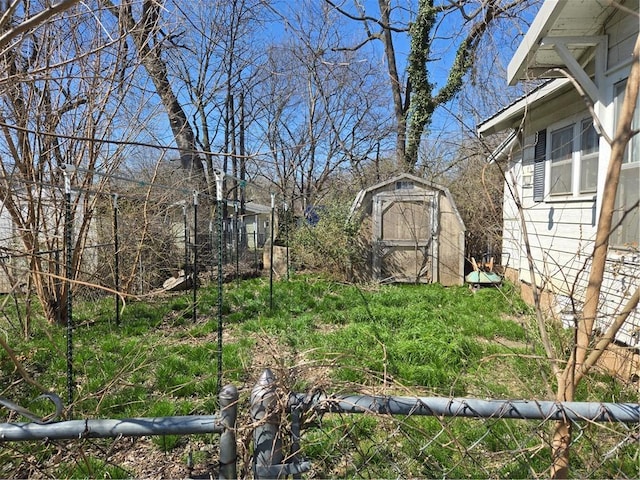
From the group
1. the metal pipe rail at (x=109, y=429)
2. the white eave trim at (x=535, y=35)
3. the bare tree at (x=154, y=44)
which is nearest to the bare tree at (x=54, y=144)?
the bare tree at (x=154, y=44)

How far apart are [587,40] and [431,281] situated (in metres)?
5.97

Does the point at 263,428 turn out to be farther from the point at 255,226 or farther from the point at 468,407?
the point at 255,226

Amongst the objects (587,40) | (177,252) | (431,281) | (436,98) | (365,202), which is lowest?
(431,281)

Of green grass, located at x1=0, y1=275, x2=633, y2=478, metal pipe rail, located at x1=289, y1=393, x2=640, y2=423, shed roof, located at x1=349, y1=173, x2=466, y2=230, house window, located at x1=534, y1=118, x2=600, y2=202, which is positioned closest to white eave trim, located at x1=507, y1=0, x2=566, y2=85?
house window, located at x1=534, y1=118, x2=600, y2=202

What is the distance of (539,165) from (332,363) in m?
6.39

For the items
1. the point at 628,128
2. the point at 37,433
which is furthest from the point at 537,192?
the point at 37,433

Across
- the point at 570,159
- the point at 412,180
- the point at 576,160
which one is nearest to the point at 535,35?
the point at 576,160

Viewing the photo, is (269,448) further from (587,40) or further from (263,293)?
(263,293)

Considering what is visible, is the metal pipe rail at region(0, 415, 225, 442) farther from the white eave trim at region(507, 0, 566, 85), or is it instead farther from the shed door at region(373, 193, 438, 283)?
the shed door at region(373, 193, 438, 283)

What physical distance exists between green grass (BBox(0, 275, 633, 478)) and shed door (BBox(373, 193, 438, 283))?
1392 mm

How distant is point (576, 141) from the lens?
17.7 feet

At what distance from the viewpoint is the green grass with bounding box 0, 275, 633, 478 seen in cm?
196

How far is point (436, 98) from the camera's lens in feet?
41.7

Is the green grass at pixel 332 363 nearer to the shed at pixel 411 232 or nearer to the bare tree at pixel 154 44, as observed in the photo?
the shed at pixel 411 232
